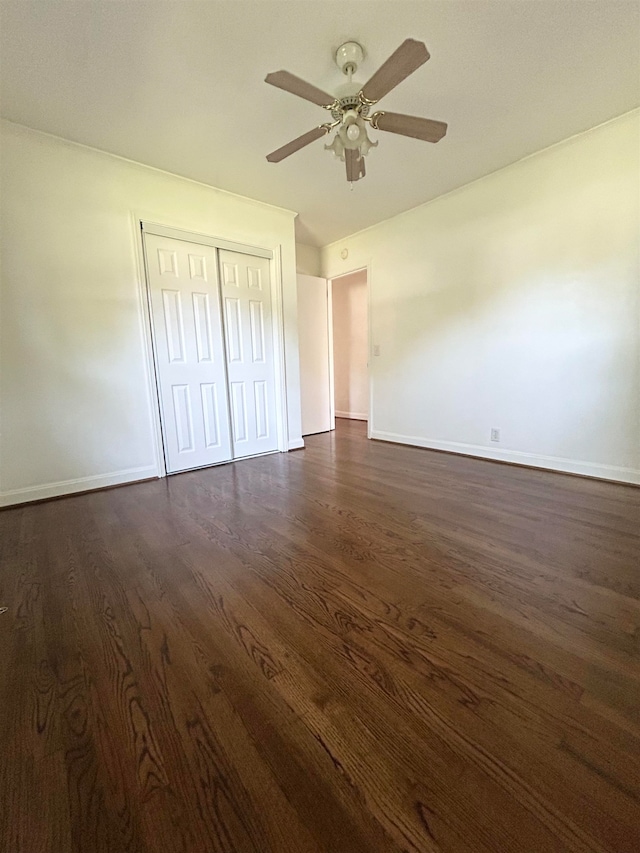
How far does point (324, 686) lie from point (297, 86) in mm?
2515

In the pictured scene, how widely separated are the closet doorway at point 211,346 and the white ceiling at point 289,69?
726 mm

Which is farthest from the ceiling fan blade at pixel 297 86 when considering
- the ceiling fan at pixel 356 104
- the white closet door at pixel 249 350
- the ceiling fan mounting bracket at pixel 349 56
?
the white closet door at pixel 249 350

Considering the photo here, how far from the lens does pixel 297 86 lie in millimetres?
1648

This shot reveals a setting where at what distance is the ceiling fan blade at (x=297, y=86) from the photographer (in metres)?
1.57

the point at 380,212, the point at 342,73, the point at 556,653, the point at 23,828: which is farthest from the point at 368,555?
the point at 380,212

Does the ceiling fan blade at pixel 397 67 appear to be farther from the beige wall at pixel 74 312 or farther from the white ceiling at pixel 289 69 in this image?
the beige wall at pixel 74 312

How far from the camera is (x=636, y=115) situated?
2375 millimetres

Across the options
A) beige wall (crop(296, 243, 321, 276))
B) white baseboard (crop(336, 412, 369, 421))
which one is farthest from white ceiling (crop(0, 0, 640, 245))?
white baseboard (crop(336, 412, 369, 421))

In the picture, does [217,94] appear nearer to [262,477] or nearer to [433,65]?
[433,65]

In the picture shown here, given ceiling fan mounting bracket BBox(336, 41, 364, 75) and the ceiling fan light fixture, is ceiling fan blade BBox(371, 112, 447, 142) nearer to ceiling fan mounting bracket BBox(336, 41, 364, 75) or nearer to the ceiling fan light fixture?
the ceiling fan light fixture

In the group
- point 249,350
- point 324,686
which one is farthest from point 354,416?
point 324,686

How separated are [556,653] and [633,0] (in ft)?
9.50

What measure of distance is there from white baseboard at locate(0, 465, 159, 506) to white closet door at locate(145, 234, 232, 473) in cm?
27

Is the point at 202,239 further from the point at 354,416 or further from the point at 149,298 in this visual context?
the point at 354,416
